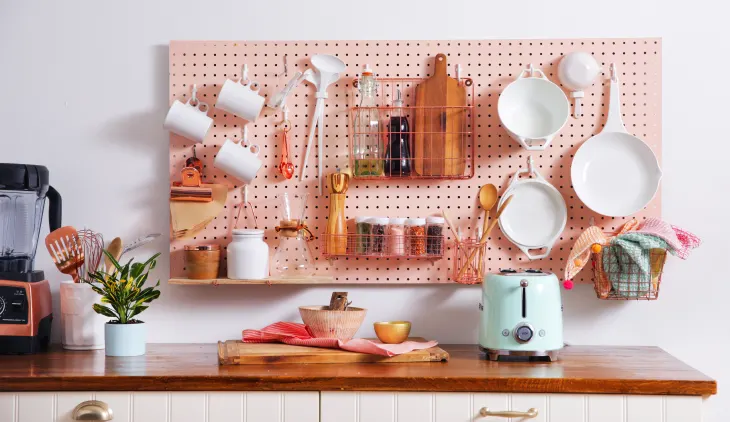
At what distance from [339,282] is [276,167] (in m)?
Result: 0.44

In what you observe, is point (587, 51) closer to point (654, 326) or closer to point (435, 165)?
point (435, 165)

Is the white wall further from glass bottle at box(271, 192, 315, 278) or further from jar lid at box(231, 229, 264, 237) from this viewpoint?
jar lid at box(231, 229, 264, 237)

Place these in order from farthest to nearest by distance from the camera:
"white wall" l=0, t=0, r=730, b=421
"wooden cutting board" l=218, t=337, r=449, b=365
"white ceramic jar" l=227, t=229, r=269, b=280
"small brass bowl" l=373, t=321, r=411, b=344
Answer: "white wall" l=0, t=0, r=730, b=421 < "white ceramic jar" l=227, t=229, r=269, b=280 < "small brass bowl" l=373, t=321, r=411, b=344 < "wooden cutting board" l=218, t=337, r=449, b=365

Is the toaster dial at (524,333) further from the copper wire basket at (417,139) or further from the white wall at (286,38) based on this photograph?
the copper wire basket at (417,139)

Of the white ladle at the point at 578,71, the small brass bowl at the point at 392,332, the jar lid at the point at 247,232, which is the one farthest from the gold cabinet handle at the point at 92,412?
the white ladle at the point at 578,71

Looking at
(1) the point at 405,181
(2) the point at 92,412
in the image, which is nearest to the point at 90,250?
(2) the point at 92,412

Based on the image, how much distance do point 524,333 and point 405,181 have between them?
64 cm

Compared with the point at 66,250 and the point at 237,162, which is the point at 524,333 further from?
the point at 66,250

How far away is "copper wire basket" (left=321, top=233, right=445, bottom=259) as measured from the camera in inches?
94.6

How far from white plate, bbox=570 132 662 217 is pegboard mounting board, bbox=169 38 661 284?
0.04 metres

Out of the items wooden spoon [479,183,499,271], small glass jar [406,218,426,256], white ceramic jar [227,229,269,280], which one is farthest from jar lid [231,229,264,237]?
wooden spoon [479,183,499,271]

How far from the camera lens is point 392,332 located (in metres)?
2.28

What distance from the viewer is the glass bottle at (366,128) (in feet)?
8.03

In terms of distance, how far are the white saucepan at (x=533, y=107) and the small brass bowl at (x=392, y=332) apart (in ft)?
2.31
